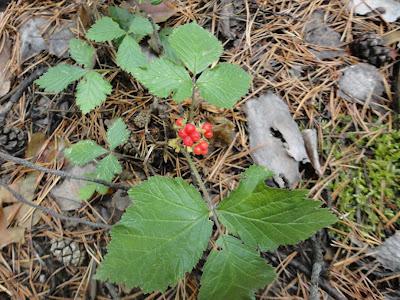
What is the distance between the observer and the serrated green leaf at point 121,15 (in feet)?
7.47

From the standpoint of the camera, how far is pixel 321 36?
2342mm

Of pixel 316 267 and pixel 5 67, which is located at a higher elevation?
pixel 5 67

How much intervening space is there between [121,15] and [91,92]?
1.80 feet

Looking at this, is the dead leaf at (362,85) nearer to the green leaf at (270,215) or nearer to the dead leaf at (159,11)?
the green leaf at (270,215)

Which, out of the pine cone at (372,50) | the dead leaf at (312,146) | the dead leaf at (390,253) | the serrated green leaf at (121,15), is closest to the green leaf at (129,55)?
the serrated green leaf at (121,15)

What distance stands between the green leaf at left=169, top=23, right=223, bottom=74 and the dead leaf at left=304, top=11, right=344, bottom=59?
74 cm

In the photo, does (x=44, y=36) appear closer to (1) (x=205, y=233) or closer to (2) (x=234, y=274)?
(1) (x=205, y=233)

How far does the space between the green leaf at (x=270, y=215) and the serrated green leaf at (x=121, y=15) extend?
126 cm

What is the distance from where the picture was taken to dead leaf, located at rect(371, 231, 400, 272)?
180 centimetres

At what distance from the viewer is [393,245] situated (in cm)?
183

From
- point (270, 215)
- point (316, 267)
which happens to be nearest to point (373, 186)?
point (316, 267)

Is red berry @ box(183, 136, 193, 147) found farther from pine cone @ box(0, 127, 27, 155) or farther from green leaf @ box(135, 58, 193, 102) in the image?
pine cone @ box(0, 127, 27, 155)

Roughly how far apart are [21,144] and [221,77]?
47.2 inches

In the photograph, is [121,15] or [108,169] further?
[121,15]
